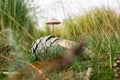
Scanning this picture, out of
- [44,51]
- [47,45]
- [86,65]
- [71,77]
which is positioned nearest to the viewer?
[71,77]

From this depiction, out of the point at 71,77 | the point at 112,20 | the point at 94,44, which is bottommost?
the point at 71,77

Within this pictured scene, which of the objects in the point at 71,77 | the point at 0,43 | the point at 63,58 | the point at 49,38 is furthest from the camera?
the point at 49,38

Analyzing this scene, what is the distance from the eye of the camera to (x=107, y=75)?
5.14 feet

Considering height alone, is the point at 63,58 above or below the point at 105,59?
above

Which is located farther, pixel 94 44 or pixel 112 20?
pixel 112 20

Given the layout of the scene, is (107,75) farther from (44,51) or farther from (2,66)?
(44,51)

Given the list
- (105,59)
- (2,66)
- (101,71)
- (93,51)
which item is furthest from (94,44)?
(2,66)

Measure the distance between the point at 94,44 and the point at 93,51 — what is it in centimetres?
6

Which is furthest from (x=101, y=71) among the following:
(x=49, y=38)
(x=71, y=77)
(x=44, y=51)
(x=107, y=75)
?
(x=49, y=38)

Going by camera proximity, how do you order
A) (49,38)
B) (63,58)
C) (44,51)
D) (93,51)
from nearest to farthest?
(63,58) < (93,51) < (44,51) < (49,38)

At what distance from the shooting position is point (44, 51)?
Answer: 2.29 meters

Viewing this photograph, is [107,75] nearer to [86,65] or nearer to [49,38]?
[86,65]

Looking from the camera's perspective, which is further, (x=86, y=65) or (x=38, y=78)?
(x=86, y=65)

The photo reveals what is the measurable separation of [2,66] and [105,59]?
60 centimetres
